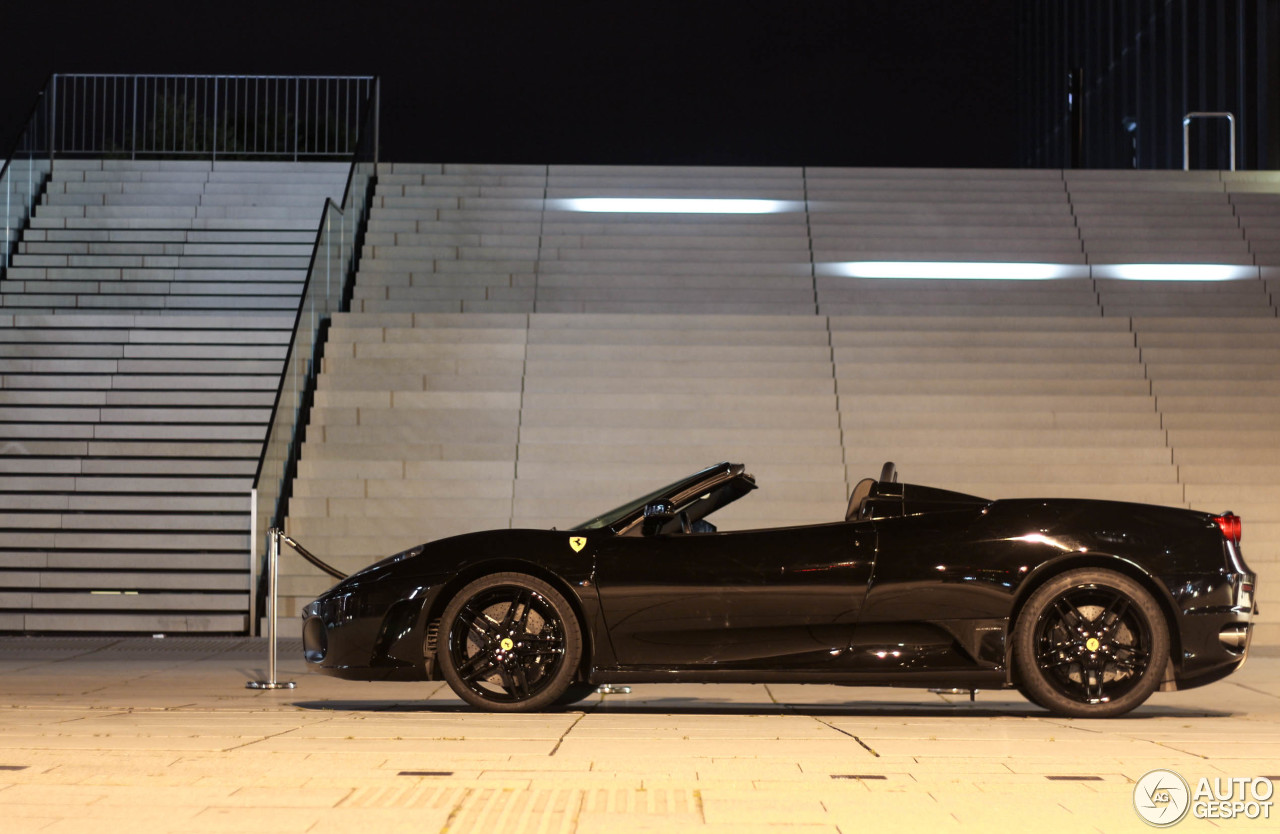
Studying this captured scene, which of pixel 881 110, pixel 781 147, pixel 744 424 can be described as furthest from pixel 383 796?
pixel 881 110

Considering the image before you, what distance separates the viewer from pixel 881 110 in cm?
3531

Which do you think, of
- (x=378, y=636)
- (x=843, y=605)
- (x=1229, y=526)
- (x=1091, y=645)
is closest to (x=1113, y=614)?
(x=1091, y=645)

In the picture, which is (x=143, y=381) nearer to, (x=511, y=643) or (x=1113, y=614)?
(x=511, y=643)

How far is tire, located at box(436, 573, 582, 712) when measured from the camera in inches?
268

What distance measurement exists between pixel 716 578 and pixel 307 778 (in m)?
2.44

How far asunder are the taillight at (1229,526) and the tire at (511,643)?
9.57 feet

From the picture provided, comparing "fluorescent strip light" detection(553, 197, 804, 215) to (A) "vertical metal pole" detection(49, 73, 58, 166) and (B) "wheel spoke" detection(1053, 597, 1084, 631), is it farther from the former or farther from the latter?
(B) "wheel spoke" detection(1053, 597, 1084, 631)

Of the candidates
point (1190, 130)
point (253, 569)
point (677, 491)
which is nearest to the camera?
point (677, 491)

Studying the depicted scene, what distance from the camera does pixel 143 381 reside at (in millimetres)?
Result: 15672

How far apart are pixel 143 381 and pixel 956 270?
9.61 meters

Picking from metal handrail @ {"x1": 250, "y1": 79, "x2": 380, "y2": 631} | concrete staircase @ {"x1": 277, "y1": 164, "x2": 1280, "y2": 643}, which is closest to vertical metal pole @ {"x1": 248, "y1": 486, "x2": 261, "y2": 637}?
metal handrail @ {"x1": 250, "y1": 79, "x2": 380, "y2": 631}

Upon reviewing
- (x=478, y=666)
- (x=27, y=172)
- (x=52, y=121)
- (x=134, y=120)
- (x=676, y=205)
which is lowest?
(x=478, y=666)

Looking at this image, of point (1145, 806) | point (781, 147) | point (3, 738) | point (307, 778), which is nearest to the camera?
point (1145, 806)

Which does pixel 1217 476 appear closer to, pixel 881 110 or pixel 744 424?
pixel 744 424
